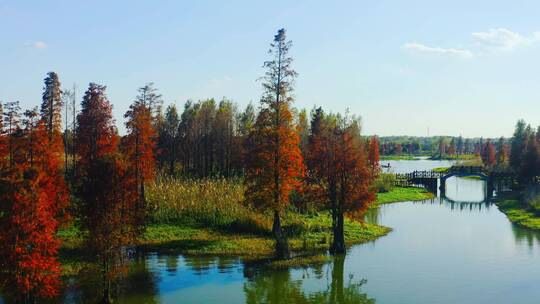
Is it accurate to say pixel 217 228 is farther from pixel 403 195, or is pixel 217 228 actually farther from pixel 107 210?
pixel 403 195

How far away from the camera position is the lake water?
31.7m

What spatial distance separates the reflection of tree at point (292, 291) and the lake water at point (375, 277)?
6 cm

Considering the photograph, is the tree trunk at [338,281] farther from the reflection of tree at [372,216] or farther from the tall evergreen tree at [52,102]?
the tall evergreen tree at [52,102]

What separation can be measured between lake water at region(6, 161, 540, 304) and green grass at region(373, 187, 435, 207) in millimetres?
33426

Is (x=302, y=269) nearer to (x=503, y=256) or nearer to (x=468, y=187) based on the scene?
(x=503, y=256)

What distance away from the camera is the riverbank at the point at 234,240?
41.0 metres

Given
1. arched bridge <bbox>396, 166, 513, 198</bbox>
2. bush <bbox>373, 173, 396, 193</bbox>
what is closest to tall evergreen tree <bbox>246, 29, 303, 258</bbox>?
bush <bbox>373, 173, 396, 193</bbox>

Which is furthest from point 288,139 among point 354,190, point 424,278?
point 424,278

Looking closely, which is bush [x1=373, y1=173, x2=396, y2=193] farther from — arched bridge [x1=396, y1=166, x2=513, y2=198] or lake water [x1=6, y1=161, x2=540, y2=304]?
lake water [x1=6, y1=161, x2=540, y2=304]

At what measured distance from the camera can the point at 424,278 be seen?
36.2 m

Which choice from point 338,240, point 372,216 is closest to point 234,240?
point 338,240

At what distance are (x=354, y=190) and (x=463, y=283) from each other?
11.4m

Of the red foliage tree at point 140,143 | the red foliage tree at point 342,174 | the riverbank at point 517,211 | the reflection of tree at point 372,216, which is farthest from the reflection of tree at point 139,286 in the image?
the riverbank at point 517,211

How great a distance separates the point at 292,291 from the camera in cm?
3300
